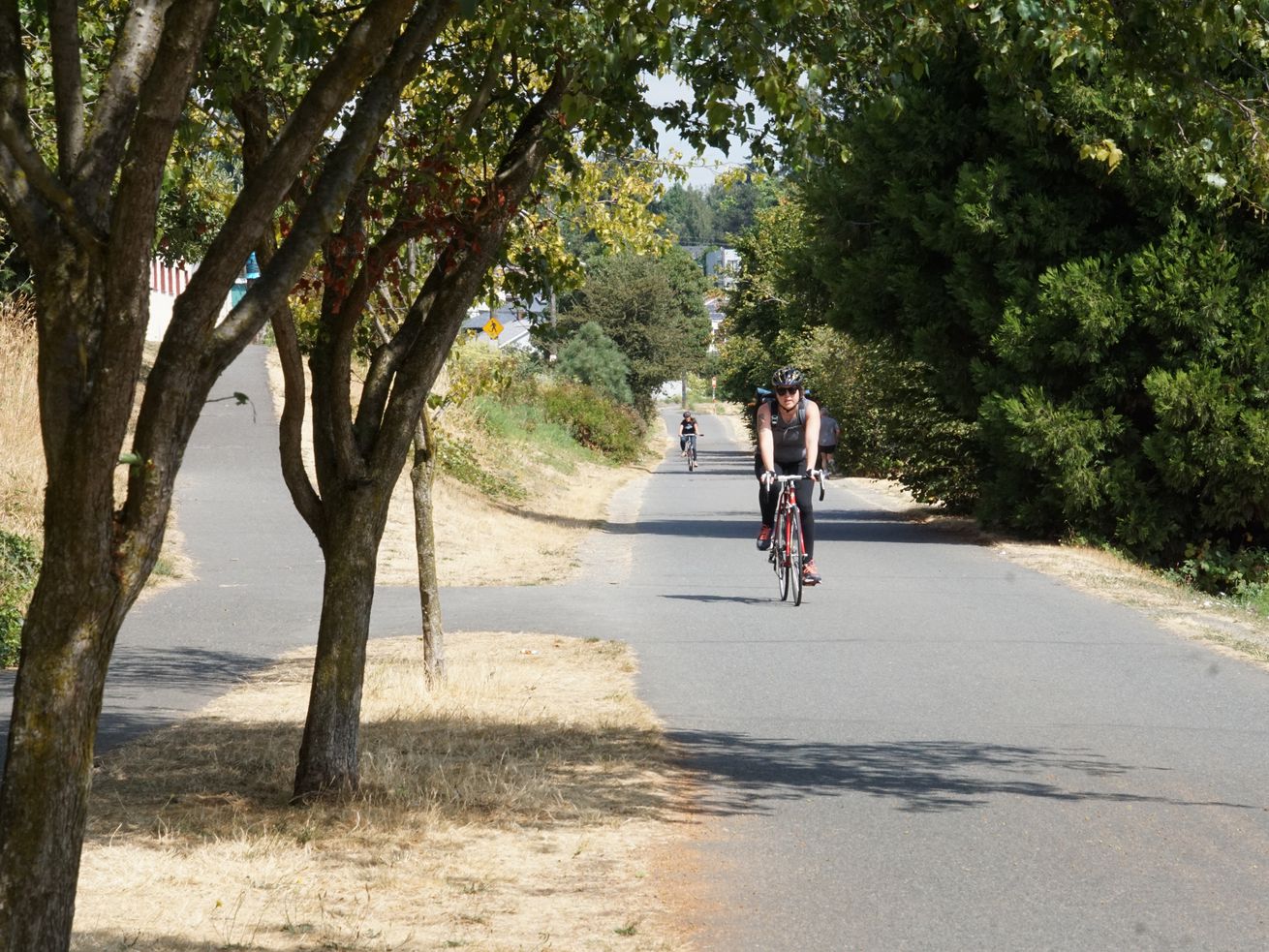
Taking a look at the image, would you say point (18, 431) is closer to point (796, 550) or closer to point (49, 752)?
point (796, 550)

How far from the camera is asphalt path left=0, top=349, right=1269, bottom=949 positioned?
5.87 m

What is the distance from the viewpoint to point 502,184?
8.18 metres

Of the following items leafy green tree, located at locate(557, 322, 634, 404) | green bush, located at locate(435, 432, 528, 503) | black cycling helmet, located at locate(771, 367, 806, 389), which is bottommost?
green bush, located at locate(435, 432, 528, 503)

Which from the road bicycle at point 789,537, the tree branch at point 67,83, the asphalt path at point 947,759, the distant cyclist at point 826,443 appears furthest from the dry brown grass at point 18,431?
the tree branch at point 67,83

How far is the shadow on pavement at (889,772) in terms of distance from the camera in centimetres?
758

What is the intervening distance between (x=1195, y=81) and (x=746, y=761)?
3.81m

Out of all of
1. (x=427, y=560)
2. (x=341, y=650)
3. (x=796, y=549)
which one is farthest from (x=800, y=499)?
(x=341, y=650)

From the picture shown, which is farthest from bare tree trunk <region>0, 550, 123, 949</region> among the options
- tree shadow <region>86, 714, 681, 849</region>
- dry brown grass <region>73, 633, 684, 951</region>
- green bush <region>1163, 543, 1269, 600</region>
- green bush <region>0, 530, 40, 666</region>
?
green bush <region>1163, 543, 1269, 600</region>

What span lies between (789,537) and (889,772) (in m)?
7.05

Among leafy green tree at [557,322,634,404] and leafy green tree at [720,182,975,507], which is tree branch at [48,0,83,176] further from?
leafy green tree at [557,322,634,404]

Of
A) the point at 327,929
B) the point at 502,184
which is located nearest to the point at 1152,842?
the point at 327,929

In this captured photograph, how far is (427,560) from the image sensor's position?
35.5 feet

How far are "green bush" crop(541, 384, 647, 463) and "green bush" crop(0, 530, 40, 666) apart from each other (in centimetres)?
3938

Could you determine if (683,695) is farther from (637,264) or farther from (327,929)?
(637,264)
